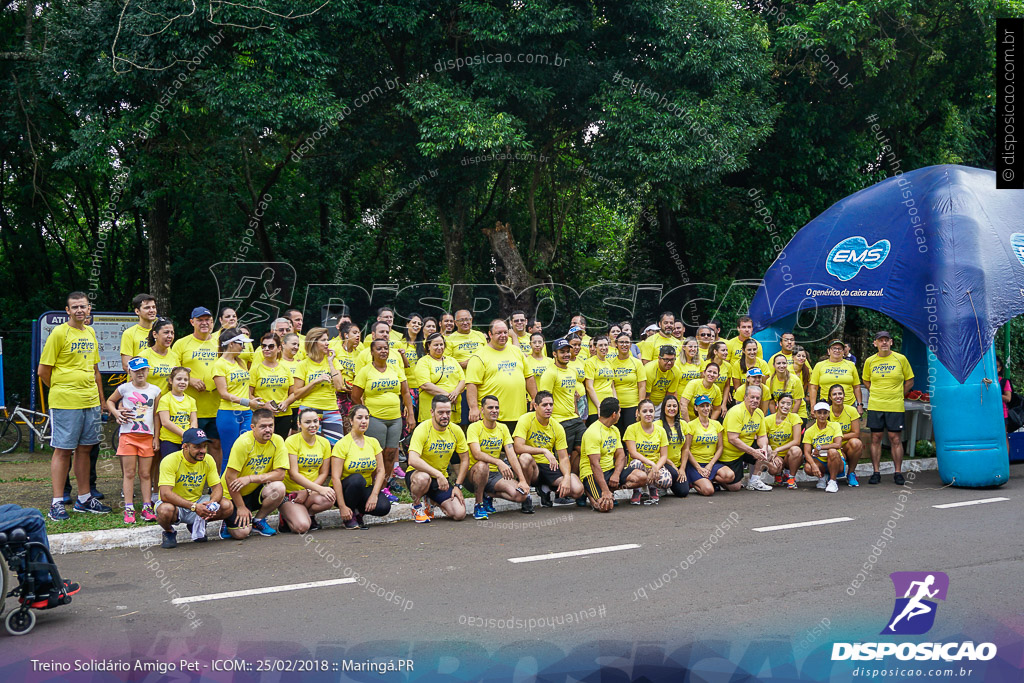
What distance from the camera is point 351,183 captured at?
2006 centimetres

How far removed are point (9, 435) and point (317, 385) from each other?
683 cm

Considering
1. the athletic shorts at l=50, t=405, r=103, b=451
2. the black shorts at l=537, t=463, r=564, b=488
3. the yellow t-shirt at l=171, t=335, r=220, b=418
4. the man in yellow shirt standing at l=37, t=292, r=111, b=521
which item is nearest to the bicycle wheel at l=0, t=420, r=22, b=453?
the man in yellow shirt standing at l=37, t=292, r=111, b=521

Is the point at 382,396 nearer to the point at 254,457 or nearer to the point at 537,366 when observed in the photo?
the point at 254,457

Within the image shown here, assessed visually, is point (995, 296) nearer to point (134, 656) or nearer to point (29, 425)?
point (134, 656)

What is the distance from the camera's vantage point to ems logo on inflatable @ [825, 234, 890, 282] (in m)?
12.1

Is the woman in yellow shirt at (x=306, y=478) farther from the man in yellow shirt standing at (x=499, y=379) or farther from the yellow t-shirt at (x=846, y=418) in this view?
the yellow t-shirt at (x=846, y=418)

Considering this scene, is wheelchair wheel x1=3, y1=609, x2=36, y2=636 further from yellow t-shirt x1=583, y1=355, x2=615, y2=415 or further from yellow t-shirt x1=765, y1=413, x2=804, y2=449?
yellow t-shirt x1=765, y1=413, x2=804, y2=449

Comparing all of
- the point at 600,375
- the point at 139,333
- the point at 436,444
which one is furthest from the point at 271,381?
the point at 600,375

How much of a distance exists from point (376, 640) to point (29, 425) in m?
9.67

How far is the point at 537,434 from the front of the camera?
954cm

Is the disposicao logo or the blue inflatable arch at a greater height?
the blue inflatable arch

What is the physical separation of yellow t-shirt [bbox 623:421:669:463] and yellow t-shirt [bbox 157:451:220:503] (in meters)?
4.45

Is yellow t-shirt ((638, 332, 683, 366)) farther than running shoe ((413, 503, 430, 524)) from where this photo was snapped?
Yes

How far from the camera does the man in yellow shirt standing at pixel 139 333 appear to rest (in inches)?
352
